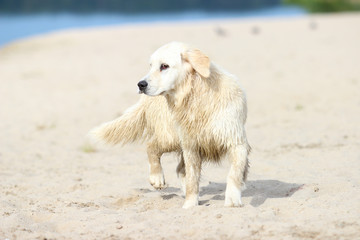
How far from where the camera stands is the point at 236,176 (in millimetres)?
5504

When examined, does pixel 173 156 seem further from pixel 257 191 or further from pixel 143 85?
pixel 143 85

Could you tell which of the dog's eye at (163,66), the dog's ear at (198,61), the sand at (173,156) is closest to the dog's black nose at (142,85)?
the dog's eye at (163,66)

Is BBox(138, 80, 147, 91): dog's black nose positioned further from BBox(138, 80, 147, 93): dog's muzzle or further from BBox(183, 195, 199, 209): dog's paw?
BBox(183, 195, 199, 209): dog's paw

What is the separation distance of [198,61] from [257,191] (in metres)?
A: 1.61

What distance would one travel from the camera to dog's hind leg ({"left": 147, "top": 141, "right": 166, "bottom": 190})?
21.2 ft

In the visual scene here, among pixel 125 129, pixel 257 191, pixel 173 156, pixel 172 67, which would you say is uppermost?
pixel 172 67

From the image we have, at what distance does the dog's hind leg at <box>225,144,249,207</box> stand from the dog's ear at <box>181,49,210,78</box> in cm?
74

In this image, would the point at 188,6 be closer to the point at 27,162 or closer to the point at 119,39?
the point at 119,39

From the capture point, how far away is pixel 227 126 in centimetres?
551

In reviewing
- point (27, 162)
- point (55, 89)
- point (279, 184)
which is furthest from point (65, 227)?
point (55, 89)

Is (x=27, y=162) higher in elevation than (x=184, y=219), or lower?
lower

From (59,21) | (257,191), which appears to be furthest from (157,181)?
(59,21)

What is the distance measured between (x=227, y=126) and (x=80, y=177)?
2.73m

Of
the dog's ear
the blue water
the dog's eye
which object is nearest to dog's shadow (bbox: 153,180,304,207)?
the dog's ear
